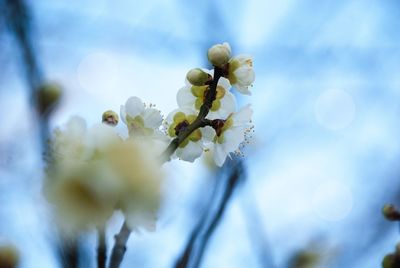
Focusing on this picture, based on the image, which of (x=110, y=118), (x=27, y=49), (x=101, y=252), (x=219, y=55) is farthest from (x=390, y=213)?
(x=27, y=49)

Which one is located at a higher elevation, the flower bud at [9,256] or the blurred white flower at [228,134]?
the blurred white flower at [228,134]

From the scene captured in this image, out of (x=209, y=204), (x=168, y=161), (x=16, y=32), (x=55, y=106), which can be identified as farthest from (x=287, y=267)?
(x=168, y=161)

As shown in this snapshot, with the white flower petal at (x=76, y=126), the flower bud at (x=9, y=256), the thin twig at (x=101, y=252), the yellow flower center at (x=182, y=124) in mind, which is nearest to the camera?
the thin twig at (x=101, y=252)

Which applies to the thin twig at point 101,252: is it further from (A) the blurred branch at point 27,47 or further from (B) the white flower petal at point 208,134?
(B) the white flower petal at point 208,134

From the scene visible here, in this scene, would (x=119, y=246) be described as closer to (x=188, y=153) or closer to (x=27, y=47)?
(x=188, y=153)

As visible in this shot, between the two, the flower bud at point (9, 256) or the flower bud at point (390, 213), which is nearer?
the flower bud at point (9, 256)

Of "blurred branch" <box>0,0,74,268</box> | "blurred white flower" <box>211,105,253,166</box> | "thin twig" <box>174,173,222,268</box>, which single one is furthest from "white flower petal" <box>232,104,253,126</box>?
"blurred branch" <box>0,0,74,268</box>

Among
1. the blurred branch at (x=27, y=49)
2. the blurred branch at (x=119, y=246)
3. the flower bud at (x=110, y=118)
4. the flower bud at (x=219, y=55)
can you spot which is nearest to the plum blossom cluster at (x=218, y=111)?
the flower bud at (x=219, y=55)
